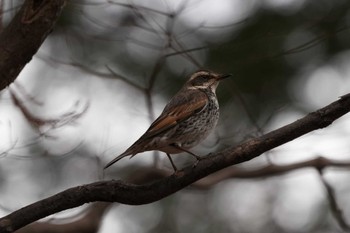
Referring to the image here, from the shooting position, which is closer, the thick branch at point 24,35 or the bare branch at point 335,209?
the thick branch at point 24,35

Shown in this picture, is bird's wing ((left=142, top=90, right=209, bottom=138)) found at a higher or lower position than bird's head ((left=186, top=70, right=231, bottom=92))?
lower

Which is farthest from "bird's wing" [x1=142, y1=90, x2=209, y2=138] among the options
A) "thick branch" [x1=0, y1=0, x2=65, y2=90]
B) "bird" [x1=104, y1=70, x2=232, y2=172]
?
"thick branch" [x1=0, y1=0, x2=65, y2=90]

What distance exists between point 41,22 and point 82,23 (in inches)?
159

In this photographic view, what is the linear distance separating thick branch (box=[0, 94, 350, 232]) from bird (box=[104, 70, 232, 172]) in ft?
2.48

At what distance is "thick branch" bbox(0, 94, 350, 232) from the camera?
16.3 feet

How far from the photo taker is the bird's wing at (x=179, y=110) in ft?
20.9

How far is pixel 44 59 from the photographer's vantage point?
782 cm

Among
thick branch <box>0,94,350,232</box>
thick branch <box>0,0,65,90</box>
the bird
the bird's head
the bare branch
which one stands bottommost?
the bare branch

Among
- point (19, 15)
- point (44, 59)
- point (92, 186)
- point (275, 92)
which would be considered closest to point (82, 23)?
point (44, 59)

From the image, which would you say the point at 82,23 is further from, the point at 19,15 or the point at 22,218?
the point at 22,218

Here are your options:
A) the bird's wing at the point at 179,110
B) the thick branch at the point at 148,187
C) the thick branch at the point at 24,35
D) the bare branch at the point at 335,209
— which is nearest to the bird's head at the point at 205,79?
the bird's wing at the point at 179,110

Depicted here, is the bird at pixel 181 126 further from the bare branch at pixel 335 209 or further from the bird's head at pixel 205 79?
the bare branch at pixel 335 209

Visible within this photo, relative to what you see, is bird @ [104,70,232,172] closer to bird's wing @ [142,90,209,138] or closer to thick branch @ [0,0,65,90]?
bird's wing @ [142,90,209,138]

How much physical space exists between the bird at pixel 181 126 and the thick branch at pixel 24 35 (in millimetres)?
1098
